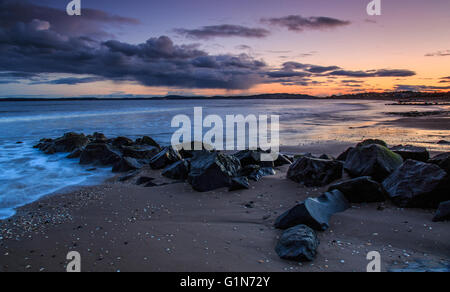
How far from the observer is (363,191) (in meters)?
4.75

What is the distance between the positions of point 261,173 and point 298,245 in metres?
3.67

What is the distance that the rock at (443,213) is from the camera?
3879 mm

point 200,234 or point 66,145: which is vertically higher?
point 66,145

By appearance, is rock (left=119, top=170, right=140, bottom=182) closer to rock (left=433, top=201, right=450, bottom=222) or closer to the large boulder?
the large boulder

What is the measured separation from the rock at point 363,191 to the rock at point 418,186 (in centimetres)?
18

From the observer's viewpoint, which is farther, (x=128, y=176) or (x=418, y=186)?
(x=128, y=176)

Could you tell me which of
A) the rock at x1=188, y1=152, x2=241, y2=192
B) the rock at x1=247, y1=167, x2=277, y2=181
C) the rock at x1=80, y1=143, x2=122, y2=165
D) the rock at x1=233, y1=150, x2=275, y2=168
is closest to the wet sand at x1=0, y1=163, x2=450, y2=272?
the rock at x1=188, y1=152, x2=241, y2=192

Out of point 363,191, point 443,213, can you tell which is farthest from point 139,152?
point 443,213

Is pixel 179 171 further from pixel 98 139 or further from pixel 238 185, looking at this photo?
pixel 98 139

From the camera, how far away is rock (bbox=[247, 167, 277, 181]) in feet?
21.8

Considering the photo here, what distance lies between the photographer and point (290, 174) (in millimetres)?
6191

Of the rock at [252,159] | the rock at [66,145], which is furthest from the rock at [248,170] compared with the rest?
the rock at [66,145]
